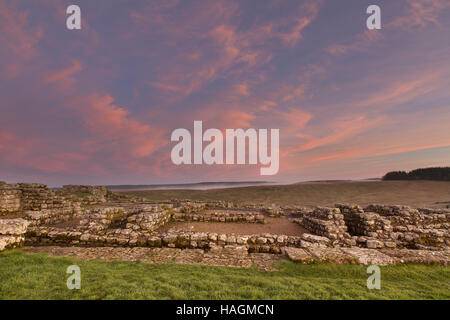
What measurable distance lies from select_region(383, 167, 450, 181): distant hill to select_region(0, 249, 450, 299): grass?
72.9 meters

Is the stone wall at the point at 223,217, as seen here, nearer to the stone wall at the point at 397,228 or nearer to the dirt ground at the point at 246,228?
the dirt ground at the point at 246,228

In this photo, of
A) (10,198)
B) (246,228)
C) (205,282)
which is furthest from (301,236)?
(10,198)

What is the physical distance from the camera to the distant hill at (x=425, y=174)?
51.1 meters

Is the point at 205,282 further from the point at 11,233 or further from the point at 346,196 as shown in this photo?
the point at 346,196

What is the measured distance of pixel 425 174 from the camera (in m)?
55.1

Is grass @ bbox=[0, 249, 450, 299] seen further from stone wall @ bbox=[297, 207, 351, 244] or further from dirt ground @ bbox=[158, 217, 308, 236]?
dirt ground @ bbox=[158, 217, 308, 236]

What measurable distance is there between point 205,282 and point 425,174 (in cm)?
8226

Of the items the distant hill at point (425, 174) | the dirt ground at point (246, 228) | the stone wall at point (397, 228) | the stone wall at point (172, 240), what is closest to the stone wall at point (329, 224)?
the stone wall at point (397, 228)

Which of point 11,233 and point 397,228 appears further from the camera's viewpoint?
point 397,228

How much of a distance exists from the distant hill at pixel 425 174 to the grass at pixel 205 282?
7285 centimetres

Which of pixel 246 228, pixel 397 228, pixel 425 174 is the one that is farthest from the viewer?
pixel 425 174

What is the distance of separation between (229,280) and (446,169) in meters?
81.3

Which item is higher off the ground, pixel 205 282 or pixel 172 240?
pixel 205 282

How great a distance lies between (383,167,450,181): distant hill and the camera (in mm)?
51094
